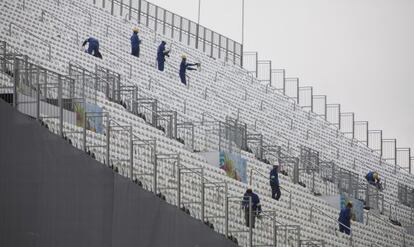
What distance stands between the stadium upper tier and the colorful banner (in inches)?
18.7

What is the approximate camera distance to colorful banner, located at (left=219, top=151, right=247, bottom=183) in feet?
117

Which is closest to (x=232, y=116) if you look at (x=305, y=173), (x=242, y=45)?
(x=305, y=173)

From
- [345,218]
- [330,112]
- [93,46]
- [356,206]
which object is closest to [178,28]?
[330,112]

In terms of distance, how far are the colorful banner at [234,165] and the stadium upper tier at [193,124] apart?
47cm

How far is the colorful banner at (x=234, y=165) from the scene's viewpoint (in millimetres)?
35688

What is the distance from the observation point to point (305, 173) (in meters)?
40.5

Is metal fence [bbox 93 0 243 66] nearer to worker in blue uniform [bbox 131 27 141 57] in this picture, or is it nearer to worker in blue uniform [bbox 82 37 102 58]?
worker in blue uniform [bbox 131 27 141 57]

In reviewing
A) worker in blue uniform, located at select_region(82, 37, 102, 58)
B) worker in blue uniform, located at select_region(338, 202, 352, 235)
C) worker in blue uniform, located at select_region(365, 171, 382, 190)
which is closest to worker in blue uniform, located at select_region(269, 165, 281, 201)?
worker in blue uniform, located at select_region(338, 202, 352, 235)

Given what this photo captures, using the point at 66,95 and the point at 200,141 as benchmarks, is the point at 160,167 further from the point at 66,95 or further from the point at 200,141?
the point at 200,141

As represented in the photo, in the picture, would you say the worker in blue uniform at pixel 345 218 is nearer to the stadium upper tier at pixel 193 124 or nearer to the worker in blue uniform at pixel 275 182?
the stadium upper tier at pixel 193 124

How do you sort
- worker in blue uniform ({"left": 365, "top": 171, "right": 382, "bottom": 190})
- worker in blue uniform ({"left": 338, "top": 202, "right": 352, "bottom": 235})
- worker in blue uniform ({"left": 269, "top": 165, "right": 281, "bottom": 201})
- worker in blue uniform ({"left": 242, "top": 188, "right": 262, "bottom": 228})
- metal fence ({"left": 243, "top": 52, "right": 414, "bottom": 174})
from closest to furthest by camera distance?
1. worker in blue uniform ({"left": 242, "top": 188, "right": 262, "bottom": 228})
2. worker in blue uniform ({"left": 269, "top": 165, "right": 281, "bottom": 201})
3. worker in blue uniform ({"left": 338, "top": 202, "right": 352, "bottom": 235})
4. worker in blue uniform ({"left": 365, "top": 171, "right": 382, "bottom": 190})
5. metal fence ({"left": 243, "top": 52, "right": 414, "bottom": 174})

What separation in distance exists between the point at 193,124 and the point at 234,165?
5.03 ft

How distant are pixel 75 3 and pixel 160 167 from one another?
16.4 m

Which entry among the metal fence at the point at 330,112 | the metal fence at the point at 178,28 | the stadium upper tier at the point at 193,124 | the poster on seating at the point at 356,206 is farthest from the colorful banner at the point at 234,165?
the metal fence at the point at 330,112
